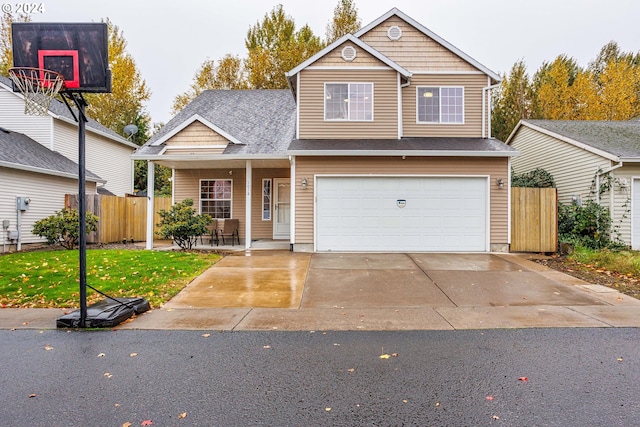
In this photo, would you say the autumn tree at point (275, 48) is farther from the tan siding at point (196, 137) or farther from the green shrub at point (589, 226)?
the green shrub at point (589, 226)

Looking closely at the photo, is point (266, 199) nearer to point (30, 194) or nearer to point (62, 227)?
point (62, 227)

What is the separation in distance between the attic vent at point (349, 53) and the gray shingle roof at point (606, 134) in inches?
327

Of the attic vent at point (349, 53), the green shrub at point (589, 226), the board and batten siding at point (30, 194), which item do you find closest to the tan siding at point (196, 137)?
the attic vent at point (349, 53)

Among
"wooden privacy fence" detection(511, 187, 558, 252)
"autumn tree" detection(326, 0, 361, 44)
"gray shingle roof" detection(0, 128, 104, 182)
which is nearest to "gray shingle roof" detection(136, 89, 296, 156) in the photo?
"gray shingle roof" detection(0, 128, 104, 182)

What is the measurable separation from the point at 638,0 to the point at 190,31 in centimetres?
3256

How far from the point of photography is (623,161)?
11.2 meters

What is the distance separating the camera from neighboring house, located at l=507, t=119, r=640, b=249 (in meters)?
11.6

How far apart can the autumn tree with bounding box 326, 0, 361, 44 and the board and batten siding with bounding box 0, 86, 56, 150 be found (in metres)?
18.4

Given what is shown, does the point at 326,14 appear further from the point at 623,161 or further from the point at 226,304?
the point at 226,304

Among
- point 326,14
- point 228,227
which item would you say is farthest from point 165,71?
point 228,227

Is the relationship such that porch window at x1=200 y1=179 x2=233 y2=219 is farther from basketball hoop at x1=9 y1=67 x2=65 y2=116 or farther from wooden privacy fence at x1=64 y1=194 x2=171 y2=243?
basketball hoop at x1=9 y1=67 x2=65 y2=116

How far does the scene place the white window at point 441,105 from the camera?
1239cm

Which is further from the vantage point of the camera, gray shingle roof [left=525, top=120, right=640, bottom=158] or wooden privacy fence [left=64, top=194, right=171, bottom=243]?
wooden privacy fence [left=64, top=194, right=171, bottom=243]

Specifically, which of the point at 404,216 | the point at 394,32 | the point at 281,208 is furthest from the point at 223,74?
the point at 404,216
